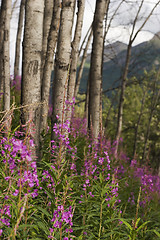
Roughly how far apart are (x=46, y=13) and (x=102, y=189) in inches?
235

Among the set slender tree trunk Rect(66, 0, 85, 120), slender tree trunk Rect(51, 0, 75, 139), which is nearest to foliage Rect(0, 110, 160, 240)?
slender tree trunk Rect(51, 0, 75, 139)

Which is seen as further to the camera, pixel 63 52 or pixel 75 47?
pixel 75 47

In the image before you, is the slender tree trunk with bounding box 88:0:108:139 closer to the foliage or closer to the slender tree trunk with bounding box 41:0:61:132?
the slender tree trunk with bounding box 41:0:61:132

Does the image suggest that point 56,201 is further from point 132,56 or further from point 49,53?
point 132,56

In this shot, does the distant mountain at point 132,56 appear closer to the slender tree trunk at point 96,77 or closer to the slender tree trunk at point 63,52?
the slender tree trunk at point 96,77

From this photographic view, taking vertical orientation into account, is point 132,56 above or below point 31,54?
above

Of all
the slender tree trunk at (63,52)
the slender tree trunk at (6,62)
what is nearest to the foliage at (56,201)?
the slender tree trunk at (63,52)

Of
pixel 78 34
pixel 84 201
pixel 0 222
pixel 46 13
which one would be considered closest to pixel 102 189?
pixel 84 201

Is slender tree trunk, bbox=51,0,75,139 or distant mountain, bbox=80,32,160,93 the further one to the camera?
distant mountain, bbox=80,32,160,93

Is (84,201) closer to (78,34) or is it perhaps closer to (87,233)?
(87,233)

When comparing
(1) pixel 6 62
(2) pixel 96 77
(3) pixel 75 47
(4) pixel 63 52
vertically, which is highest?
(3) pixel 75 47

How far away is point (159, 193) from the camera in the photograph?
31.5 ft

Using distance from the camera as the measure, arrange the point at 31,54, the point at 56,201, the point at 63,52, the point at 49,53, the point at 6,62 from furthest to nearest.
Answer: the point at 6,62, the point at 49,53, the point at 63,52, the point at 31,54, the point at 56,201

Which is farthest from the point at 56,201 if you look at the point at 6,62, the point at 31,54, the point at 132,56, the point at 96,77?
the point at 132,56
